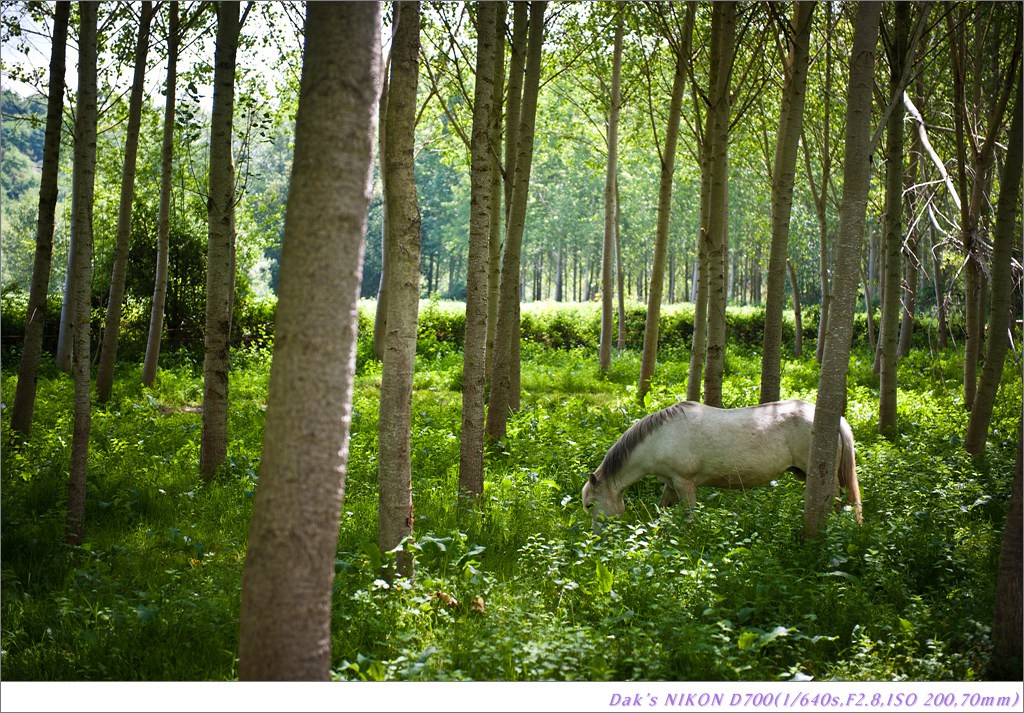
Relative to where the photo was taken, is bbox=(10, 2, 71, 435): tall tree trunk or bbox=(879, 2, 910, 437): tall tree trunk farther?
bbox=(879, 2, 910, 437): tall tree trunk

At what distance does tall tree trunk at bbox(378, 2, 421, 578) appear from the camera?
5.66 meters

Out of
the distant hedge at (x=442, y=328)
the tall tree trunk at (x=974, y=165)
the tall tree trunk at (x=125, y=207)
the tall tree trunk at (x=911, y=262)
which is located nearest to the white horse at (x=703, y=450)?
the tall tree trunk at (x=974, y=165)

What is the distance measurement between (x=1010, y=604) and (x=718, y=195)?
279 inches

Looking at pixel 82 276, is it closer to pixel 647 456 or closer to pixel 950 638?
pixel 647 456

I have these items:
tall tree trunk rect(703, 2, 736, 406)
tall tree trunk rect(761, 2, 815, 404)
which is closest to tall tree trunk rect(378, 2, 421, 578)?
tall tree trunk rect(761, 2, 815, 404)

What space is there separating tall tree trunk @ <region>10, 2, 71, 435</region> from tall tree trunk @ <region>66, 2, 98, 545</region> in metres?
2.59

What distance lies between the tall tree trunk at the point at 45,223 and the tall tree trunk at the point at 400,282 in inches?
218

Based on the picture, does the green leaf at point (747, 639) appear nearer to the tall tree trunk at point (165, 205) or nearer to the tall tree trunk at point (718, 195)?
the tall tree trunk at point (718, 195)

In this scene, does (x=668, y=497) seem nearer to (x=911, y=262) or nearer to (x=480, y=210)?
(x=480, y=210)

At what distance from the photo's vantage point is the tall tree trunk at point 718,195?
10.5m

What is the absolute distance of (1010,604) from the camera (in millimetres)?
4777

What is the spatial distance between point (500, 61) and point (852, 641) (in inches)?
358

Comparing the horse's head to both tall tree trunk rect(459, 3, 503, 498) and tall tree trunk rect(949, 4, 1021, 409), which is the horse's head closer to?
tall tree trunk rect(459, 3, 503, 498)

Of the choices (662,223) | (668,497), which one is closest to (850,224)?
(668,497)
